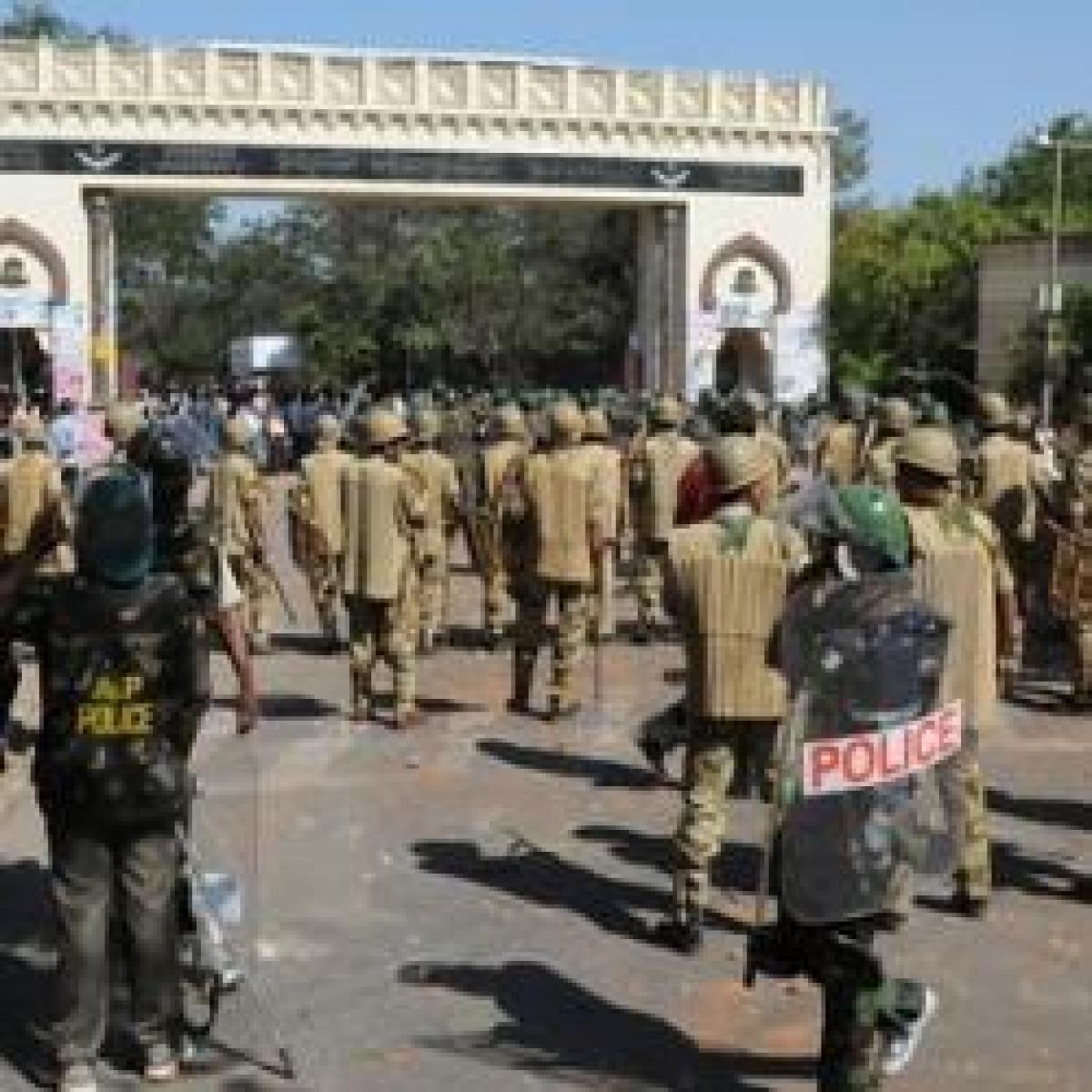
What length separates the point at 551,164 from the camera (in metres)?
41.2

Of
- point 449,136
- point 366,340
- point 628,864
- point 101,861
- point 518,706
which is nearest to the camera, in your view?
point 101,861

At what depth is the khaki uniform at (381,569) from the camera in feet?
40.3

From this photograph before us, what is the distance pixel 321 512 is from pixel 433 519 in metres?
0.81

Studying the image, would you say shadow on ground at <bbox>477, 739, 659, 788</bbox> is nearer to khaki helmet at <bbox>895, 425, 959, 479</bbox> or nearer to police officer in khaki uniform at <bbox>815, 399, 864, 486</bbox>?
khaki helmet at <bbox>895, 425, 959, 479</bbox>

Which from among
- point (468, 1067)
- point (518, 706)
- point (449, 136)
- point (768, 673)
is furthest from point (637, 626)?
point (449, 136)

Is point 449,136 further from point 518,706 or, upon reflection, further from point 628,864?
point 628,864

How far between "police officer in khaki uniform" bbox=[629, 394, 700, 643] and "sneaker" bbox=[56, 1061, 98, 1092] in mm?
9300

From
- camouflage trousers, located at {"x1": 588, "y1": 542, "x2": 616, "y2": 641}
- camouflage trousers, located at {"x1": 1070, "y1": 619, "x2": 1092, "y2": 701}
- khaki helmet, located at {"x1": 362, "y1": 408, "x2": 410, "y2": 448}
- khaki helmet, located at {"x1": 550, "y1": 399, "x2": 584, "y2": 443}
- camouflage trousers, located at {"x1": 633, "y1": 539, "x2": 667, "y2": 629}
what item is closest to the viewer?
khaki helmet, located at {"x1": 362, "y1": 408, "x2": 410, "y2": 448}

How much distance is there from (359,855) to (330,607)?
6834mm

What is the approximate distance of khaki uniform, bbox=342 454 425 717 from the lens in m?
12.3

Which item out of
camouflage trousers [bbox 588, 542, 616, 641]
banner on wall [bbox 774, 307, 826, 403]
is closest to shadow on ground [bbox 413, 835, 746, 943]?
camouflage trousers [bbox 588, 542, 616, 641]

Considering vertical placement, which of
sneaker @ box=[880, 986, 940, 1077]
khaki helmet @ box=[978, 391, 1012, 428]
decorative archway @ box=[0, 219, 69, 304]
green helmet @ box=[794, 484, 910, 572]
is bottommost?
sneaker @ box=[880, 986, 940, 1077]

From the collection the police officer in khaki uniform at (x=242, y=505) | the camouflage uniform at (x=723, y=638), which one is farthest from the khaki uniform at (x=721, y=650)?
the police officer in khaki uniform at (x=242, y=505)

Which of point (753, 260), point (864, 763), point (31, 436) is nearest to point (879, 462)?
point (31, 436)
